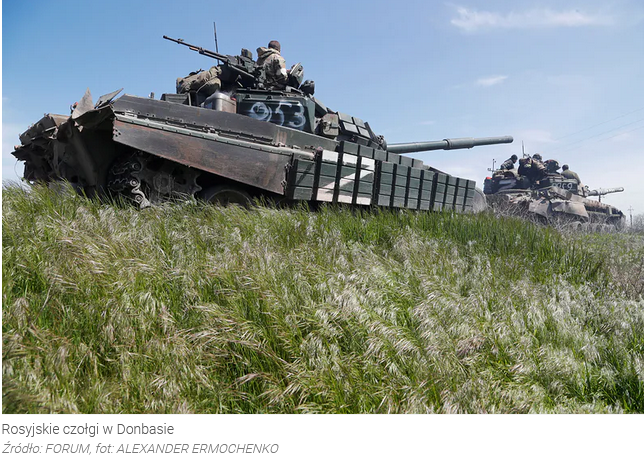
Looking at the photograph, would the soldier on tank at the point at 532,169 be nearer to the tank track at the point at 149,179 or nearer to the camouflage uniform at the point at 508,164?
→ the camouflage uniform at the point at 508,164

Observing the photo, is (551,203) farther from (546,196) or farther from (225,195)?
(225,195)

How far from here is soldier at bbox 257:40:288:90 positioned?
932cm

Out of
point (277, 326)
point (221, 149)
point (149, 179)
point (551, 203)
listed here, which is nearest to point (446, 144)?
point (551, 203)

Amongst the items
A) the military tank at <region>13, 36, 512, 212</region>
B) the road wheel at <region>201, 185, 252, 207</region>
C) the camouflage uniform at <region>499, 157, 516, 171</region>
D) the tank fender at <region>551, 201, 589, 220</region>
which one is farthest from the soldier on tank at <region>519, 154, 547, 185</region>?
the road wheel at <region>201, 185, 252, 207</region>

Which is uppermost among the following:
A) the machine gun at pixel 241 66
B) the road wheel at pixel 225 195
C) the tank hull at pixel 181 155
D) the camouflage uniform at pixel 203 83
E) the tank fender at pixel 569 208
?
the machine gun at pixel 241 66

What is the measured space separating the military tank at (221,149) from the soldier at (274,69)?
0.16 metres

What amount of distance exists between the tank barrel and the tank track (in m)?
6.72

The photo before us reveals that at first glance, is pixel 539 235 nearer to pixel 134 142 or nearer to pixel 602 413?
pixel 602 413

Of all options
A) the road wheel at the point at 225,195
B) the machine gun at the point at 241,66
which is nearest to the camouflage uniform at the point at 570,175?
the machine gun at the point at 241,66

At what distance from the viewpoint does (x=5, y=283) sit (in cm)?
346

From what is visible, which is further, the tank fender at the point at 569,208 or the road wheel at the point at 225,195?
the tank fender at the point at 569,208

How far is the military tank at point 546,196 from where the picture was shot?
57.5ft

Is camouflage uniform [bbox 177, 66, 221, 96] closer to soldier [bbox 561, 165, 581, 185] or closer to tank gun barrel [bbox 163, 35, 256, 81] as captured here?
tank gun barrel [bbox 163, 35, 256, 81]

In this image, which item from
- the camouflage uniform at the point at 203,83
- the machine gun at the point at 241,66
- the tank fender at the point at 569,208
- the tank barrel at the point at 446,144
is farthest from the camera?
the tank fender at the point at 569,208
